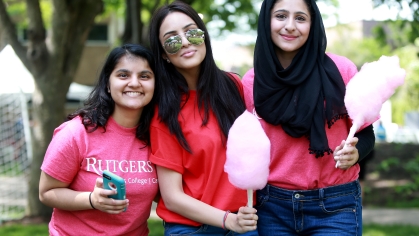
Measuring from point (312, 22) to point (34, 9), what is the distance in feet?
16.9

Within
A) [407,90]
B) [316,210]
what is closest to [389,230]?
[316,210]

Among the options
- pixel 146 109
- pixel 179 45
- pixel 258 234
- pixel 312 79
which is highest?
pixel 179 45

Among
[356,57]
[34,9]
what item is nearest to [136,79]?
[34,9]

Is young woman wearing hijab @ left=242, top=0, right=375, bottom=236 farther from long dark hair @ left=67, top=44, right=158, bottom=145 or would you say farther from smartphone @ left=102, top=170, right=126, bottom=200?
smartphone @ left=102, top=170, right=126, bottom=200

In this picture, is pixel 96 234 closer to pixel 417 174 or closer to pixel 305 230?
pixel 305 230

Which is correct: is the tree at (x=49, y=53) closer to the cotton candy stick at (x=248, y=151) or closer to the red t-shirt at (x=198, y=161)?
the red t-shirt at (x=198, y=161)

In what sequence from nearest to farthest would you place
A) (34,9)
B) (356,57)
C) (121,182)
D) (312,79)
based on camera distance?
(121,182), (312,79), (34,9), (356,57)

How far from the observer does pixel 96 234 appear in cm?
311

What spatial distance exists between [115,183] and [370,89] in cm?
140

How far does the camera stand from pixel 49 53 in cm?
737

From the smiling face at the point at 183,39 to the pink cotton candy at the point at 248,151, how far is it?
1.91ft

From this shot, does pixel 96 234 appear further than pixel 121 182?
Yes

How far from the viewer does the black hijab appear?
2.93 metres

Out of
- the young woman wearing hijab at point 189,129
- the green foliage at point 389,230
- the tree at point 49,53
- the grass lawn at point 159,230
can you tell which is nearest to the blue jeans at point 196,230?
the young woman wearing hijab at point 189,129
